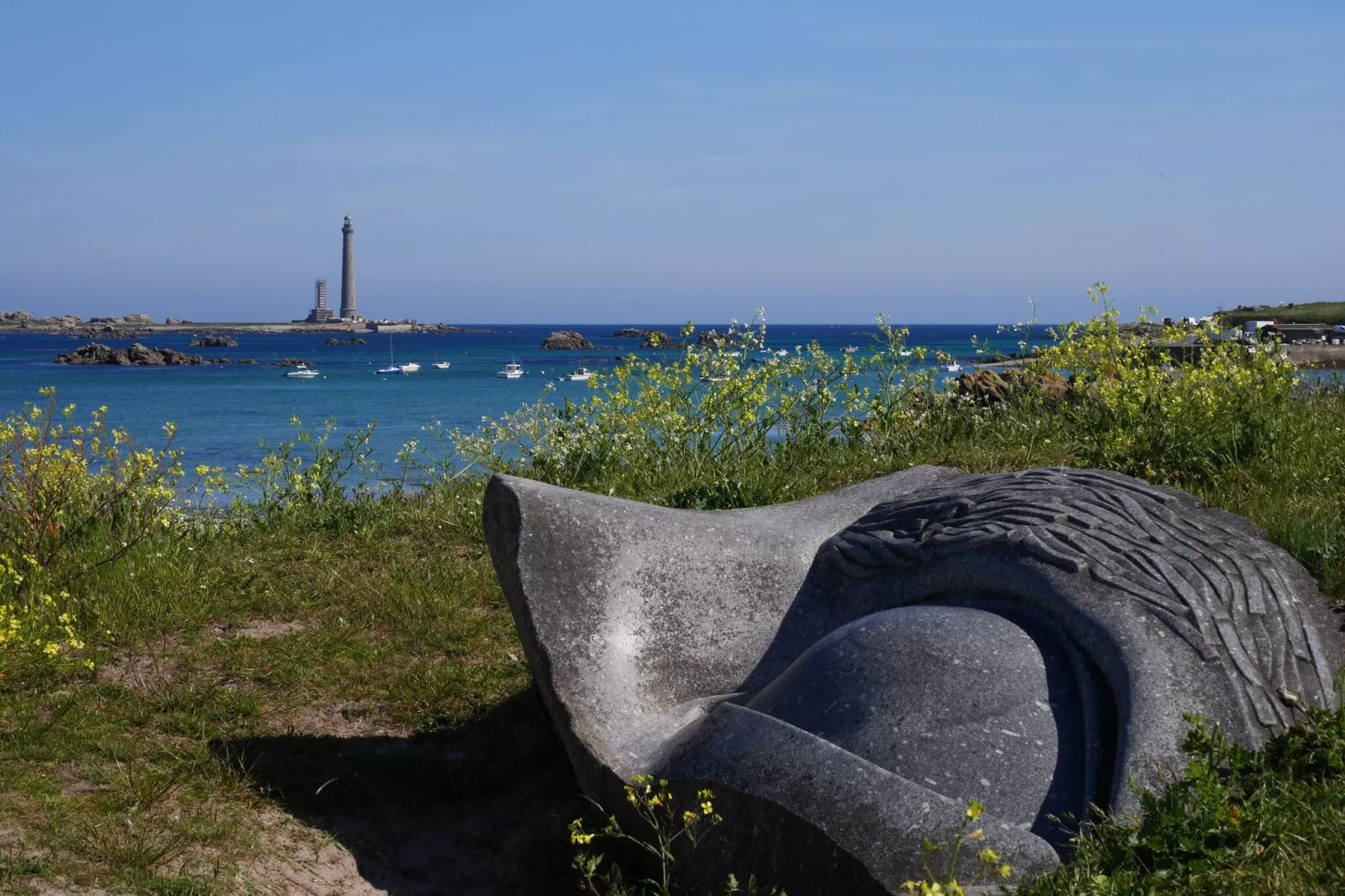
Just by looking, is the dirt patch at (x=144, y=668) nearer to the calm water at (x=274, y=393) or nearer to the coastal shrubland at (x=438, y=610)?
the coastal shrubland at (x=438, y=610)

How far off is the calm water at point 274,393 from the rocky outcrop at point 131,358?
1.81m

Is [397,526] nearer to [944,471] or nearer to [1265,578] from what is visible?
[944,471]

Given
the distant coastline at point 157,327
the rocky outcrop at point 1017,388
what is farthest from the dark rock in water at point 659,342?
the distant coastline at point 157,327

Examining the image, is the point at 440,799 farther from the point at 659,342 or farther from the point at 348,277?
the point at 348,277

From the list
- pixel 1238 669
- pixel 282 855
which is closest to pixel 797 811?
pixel 1238 669

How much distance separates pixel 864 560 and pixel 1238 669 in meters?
1.17

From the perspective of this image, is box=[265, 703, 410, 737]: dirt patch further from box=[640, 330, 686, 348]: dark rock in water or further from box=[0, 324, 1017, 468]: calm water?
box=[0, 324, 1017, 468]: calm water

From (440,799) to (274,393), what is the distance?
46.2m

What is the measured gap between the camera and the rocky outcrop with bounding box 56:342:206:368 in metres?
69.1

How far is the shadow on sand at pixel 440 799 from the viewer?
4.23 m

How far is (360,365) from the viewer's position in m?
73.1

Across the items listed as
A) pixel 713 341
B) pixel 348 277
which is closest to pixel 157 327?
pixel 348 277

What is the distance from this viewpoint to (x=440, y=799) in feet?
15.4

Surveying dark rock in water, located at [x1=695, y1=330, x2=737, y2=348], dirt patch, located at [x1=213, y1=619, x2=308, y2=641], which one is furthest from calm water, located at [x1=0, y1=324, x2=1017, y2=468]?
dirt patch, located at [x1=213, y1=619, x2=308, y2=641]
